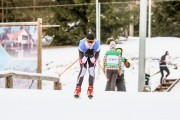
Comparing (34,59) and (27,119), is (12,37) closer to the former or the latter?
(34,59)

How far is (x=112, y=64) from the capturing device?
497 inches

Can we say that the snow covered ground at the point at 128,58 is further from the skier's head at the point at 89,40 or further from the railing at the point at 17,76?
the skier's head at the point at 89,40

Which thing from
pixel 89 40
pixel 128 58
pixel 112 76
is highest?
pixel 89 40

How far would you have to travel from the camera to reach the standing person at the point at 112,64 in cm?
1250

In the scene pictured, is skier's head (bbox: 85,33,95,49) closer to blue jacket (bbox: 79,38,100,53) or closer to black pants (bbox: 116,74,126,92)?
blue jacket (bbox: 79,38,100,53)

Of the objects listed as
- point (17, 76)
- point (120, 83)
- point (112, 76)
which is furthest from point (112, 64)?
point (17, 76)

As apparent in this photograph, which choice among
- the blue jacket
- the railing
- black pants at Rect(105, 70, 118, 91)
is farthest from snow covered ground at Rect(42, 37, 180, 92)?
the blue jacket

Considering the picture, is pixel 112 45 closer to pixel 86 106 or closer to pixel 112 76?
pixel 112 76

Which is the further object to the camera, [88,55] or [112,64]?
[112,64]

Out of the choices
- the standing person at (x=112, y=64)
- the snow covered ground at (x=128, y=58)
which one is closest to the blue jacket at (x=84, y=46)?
the standing person at (x=112, y=64)

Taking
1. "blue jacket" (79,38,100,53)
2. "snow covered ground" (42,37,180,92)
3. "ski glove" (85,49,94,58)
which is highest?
"blue jacket" (79,38,100,53)

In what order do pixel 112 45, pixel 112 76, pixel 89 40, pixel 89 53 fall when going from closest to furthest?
pixel 89 40 < pixel 89 53 < pixel 112 45 < pixel 112 76

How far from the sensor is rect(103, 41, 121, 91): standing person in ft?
41.0

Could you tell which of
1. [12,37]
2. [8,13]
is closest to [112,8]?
[8,13]
